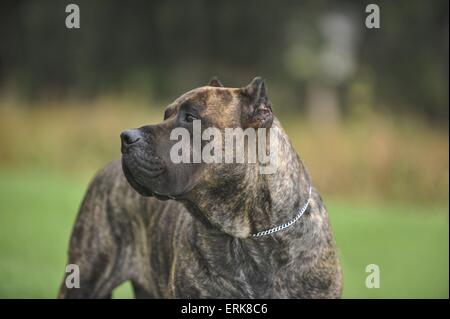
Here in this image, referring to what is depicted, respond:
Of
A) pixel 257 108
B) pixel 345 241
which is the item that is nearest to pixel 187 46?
pixel 345 241

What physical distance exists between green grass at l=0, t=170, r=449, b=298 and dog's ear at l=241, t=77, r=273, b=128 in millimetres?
2862

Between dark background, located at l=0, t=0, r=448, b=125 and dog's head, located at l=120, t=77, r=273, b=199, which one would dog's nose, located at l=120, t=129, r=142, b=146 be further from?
dark background, located at l=0, t=0, r=448, b=125

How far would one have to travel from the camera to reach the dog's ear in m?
3.67

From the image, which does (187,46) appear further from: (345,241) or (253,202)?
(253,202)

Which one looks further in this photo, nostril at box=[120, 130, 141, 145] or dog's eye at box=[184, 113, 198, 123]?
dog's eye at box=[184, 113, 198, 123]

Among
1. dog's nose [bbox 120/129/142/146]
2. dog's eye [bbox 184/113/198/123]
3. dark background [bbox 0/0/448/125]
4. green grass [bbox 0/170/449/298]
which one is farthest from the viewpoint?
dark background [bbox 0/0/448/125]

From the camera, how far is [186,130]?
3637 mm

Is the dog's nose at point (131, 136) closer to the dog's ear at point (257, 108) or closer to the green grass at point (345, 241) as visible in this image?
the dog's ear at point (257, 108)

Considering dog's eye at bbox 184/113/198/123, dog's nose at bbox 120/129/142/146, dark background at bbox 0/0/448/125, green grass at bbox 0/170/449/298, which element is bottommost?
green grass at bbox 0/170/449/298

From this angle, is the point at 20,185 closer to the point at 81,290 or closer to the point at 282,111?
the point at 282,111

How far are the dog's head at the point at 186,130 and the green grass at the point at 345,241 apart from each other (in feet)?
8.46

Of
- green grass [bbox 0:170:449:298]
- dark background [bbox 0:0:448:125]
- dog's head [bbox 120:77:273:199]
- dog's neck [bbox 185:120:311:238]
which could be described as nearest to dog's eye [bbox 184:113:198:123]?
dog's head [bbox 120:77:273:199]

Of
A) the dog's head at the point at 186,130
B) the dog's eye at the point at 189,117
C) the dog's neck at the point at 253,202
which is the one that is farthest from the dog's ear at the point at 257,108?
the dog's eye at the point at 189,117

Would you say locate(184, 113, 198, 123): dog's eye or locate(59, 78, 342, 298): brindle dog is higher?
locate(184, 113, 198, 123): dog's eye
